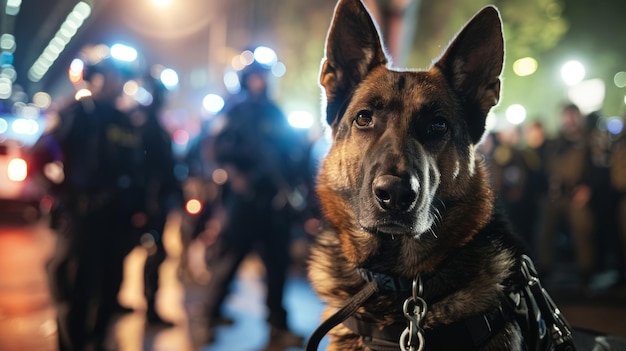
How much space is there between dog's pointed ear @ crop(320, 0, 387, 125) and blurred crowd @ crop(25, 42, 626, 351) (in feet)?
2.07

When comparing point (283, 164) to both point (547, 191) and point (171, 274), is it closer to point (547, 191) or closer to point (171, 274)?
point (171, 274)

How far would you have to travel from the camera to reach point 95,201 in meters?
3.54

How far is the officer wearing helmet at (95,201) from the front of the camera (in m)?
3.46

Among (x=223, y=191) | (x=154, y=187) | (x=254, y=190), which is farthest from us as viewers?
(x=223, y=191)

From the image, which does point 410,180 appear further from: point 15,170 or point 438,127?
point 15,170

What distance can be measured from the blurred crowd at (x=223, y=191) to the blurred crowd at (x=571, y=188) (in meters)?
0.02

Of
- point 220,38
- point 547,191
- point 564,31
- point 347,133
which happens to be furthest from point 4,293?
point 564,31

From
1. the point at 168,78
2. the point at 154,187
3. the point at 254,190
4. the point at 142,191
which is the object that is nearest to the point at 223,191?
the point at 254,190

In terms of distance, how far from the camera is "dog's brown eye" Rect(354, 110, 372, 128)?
6.66ft

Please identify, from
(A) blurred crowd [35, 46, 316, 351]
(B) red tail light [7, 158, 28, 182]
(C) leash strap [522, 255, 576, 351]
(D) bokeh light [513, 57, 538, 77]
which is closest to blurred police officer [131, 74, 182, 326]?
(A) blurred crowd [35, 46, 316, 351]

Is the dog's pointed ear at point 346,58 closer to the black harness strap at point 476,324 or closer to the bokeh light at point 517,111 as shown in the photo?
the black harness strap at point 476,324

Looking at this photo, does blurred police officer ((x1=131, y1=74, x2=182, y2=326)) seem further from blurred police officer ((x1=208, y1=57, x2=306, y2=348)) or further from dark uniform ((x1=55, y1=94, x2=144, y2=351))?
blurred police officer ((x1=208, y1=57, x2=306, y2=348))

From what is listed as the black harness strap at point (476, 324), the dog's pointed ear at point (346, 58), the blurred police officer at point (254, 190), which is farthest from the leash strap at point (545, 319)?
the blurred police officer at point (254, 190)

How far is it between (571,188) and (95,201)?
18.4 ft
